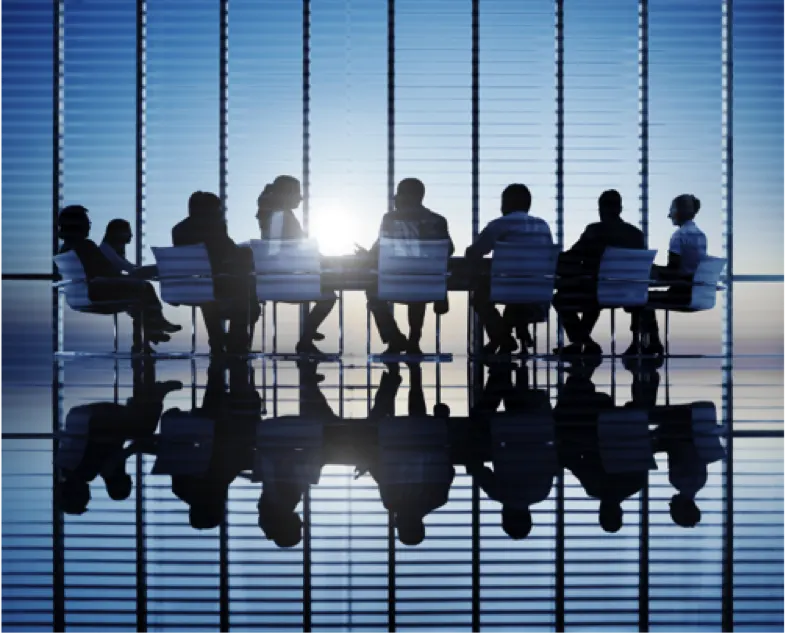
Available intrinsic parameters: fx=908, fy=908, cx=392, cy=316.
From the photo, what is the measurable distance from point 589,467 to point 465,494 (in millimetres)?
372

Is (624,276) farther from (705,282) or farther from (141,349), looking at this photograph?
(141,349)

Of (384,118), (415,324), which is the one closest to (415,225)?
(415,324)

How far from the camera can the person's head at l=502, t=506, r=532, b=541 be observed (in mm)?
1292

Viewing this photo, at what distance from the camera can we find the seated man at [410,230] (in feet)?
17.3

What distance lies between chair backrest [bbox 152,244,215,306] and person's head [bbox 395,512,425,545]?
4.28 metres

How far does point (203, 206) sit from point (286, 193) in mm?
524

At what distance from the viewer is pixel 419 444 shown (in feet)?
6.73

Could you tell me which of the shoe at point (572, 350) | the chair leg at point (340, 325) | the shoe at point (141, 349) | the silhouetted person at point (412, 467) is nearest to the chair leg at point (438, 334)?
the chair leg at point (340, 325)

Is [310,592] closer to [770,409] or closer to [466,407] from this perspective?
[466,407]

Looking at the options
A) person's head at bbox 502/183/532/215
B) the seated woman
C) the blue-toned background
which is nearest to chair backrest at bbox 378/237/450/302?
person's head at bbox 502/183/532/215

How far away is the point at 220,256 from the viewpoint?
5.57m

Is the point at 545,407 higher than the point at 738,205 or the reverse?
the reverse

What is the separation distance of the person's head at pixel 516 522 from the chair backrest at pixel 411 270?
3804 millimetres

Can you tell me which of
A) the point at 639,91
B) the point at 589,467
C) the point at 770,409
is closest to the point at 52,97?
the point at 639,91
